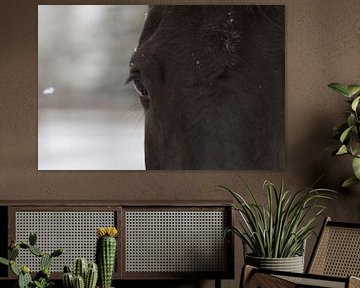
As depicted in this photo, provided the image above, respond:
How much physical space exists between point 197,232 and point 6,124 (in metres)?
1.52

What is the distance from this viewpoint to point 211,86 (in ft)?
17.9

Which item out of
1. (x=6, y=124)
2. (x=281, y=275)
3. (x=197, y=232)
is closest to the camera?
(x=281, y=275)

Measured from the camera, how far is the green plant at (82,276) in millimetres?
3607

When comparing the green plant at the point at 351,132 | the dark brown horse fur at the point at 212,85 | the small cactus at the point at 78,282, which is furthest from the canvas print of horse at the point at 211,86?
the small cactus at the point at 78,282

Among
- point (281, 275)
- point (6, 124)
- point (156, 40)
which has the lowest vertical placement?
point (281, 275)

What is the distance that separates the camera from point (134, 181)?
17.9 ft

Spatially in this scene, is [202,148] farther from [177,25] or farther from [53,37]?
[53,37]

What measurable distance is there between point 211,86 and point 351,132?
0.99m

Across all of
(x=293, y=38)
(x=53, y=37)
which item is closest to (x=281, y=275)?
(x=293, y=38)

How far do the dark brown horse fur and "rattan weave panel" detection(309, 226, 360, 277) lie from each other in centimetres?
108

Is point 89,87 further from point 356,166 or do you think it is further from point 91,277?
point 91,277

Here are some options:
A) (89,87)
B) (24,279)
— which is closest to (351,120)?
(89,87)

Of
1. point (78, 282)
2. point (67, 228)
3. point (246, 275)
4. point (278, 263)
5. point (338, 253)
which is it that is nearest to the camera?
point (78, 282)

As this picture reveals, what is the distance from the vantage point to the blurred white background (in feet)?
17.9
